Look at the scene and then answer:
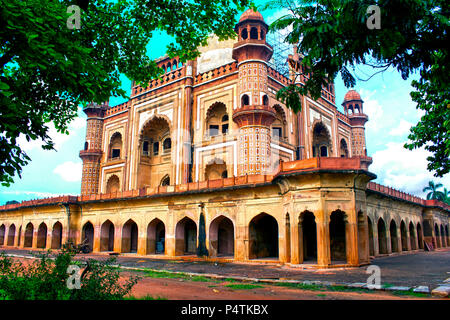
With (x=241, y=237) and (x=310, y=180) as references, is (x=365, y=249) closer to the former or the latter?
(x=310, y=180)

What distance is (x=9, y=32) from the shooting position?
578 cm

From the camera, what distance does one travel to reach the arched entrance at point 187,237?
813 inches

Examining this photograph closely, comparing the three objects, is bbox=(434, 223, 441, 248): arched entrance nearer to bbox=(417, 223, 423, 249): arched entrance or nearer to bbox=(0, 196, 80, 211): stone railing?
bbox=(417, 223, 423, 249): arched entrance

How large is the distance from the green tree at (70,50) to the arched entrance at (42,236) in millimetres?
23456

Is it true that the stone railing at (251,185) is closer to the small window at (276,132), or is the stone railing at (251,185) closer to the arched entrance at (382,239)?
the arched entrance at (382,239)

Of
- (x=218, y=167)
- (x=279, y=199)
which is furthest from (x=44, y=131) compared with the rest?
(x=218, y=167)

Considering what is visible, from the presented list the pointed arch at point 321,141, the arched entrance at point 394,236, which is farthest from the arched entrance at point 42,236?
the arched entrance at point 394,236

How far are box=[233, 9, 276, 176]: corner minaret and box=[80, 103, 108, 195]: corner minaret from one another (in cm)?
1688

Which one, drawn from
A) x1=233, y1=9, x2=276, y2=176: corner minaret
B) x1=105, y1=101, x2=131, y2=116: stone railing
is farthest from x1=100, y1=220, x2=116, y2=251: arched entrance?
x1=105, y1=101, x2=131, y2=116: stone railing

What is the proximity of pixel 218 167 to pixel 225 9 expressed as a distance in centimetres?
1627

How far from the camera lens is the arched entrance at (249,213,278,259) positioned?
17516 mm
